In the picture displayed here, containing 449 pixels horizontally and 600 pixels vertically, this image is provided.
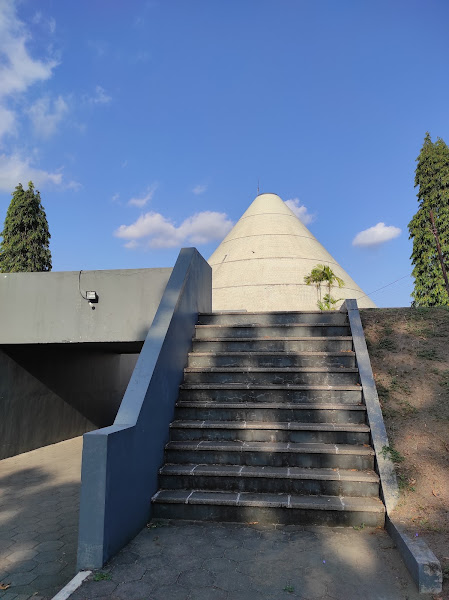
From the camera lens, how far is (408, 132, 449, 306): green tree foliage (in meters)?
19.0

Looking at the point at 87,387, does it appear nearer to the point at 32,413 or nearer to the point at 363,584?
the point at 32,413

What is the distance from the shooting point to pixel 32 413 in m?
8.36

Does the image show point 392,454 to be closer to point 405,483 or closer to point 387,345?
point 405,483

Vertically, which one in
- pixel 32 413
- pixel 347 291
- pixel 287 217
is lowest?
pixel 32 413

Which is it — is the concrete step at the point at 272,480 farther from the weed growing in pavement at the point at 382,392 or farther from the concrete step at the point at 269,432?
the weed growing in pavement at the point at 382,392

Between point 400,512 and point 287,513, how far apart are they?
0.87 metres

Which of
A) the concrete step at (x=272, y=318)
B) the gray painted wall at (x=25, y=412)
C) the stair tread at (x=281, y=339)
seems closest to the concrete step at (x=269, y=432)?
the stair tread at (x=281, y=339)

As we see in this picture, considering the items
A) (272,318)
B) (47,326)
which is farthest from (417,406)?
(47,326)

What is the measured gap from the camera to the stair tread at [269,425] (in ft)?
12.8

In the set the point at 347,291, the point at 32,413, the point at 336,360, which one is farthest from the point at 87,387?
the point at 347,291

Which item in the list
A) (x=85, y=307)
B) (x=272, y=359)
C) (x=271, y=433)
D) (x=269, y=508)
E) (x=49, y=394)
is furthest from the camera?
(x=49, y=394)

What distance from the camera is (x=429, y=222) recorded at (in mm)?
19641

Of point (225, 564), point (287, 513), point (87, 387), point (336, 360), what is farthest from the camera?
point (87, 387)

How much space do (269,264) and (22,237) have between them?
14260mm
